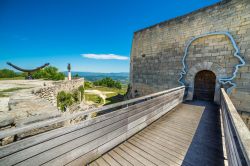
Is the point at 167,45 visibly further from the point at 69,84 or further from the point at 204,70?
the point at 69,84

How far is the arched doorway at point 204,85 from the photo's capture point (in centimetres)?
644

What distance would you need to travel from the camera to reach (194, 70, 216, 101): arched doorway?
6.44 meters

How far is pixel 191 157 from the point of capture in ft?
6.84

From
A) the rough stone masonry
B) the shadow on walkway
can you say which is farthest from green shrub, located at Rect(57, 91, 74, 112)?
the shadow on walkway

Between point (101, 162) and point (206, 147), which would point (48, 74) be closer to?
point (101, 162)

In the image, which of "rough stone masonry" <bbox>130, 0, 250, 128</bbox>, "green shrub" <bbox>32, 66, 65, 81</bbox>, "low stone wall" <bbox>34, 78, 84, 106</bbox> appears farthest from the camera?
"green shrub" <bbox>32, 66, 65, 81</bbox>

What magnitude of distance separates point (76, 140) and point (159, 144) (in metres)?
1.76

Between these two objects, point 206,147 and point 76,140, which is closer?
point 76,140

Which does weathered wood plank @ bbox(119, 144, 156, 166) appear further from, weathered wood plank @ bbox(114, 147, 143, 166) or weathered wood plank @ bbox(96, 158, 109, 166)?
weathered wood plank @ bbox(96, 158, 109, 166)

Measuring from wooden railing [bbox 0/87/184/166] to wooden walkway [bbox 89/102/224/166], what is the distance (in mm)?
217

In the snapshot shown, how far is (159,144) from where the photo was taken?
247 cm

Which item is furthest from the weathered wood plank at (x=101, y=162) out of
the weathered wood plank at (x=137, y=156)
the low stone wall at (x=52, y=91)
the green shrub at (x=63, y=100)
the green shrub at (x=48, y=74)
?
the green shrub at (x=48, y=74)

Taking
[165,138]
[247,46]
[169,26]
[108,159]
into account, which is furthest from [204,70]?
[108,159]

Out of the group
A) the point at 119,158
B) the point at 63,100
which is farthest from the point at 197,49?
the point at 63,100
